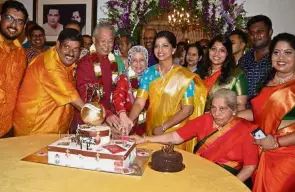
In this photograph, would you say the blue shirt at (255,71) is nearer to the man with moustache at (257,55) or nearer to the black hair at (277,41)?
the man with moustache at (257,55)

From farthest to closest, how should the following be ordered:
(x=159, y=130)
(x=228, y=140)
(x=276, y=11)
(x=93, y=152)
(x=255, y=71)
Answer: (x=276, y=11)
(x=255, y=71)
(x=159, y=130)
(x=228, y=140)
(x=93, y=152)

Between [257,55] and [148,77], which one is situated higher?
[257,55]

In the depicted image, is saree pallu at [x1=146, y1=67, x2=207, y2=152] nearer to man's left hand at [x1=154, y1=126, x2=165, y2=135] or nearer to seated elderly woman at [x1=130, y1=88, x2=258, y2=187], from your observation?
man's left hand at [x1=154, y1=126, x2=165, y2=135]

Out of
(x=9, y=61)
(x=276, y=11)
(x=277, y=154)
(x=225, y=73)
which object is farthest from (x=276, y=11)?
(x=9, y=61)

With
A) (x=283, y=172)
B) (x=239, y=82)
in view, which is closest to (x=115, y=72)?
(x=239, y=82)

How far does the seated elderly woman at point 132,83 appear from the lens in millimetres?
3255

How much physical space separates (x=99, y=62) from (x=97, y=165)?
1.59 m

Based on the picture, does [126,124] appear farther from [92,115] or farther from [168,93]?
[92,115]

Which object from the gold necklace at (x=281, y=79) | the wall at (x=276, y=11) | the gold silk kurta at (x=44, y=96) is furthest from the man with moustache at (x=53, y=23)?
the gold necklace at (x=281, y=79)

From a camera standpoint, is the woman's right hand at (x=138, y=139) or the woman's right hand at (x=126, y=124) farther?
the woman's right hand at (x=126, y=124)

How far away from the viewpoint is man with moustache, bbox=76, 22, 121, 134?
312 cm

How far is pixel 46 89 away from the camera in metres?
2.81

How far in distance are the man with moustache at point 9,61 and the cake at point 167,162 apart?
1654 millimetres

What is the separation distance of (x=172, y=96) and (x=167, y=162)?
128cm
